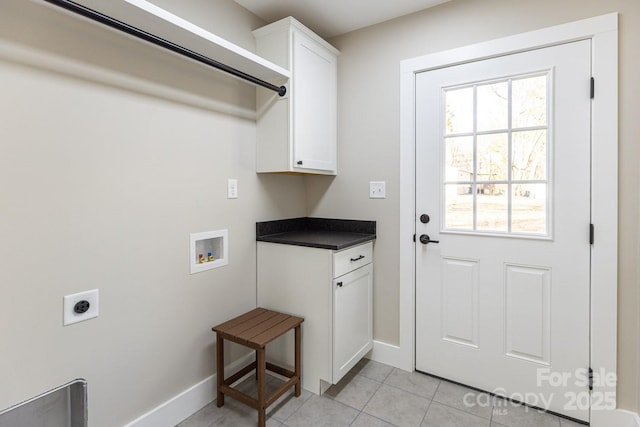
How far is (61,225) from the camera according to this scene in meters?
1.26

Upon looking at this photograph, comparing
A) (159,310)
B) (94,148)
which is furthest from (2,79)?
(159,310)

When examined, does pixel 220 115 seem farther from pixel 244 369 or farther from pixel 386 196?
pixel 244 369

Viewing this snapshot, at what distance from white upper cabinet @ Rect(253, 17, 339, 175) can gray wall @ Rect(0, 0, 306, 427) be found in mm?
137

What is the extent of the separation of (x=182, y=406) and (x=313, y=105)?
6.40ft

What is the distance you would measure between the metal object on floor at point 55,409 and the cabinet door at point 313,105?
151cm

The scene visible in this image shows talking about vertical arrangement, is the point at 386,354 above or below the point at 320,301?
below

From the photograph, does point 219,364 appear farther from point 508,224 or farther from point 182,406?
point 508,224

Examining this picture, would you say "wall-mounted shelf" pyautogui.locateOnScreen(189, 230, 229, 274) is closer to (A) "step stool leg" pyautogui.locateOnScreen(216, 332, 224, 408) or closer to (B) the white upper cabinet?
(A) "step stool leg" pyautogui.locateOnScreen(216, 332, 224, 408)

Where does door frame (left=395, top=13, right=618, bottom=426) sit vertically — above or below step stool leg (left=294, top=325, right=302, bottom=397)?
above

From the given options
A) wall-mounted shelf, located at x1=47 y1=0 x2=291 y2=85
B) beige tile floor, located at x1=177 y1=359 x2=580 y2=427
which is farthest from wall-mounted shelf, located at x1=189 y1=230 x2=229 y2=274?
wall-mounted shelf, located at x1=47 y1=0 x2=291 y2=85

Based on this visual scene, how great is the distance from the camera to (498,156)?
187 centimetres

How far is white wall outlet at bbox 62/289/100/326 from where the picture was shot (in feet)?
4.20

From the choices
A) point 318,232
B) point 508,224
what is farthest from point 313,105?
point 508,224

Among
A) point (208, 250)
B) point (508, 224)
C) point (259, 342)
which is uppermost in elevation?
point (508, 224)
